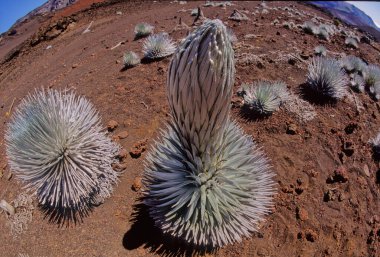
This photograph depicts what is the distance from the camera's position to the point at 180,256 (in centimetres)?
250

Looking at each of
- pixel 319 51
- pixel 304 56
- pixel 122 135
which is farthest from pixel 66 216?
pixel 319 51

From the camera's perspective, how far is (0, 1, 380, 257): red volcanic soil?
283 centimetres

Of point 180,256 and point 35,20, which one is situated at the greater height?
point 180,256

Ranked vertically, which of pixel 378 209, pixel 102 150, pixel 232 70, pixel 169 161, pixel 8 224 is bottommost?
pixel 378 209

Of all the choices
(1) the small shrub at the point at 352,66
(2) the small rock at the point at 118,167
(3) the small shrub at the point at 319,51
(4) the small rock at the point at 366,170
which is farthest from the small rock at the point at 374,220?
(3) the small shrub at the point at 319,51

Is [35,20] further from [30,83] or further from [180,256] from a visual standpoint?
[180,256]

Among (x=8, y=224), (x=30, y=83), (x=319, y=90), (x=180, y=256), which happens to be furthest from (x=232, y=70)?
(x=30, y=83)

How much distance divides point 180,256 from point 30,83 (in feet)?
17.5

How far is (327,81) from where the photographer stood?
4.59 metres

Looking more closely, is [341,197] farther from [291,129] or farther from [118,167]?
[118,167]

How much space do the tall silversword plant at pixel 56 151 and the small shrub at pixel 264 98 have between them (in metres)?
1.99

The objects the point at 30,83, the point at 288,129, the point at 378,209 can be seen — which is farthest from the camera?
the point at 30,83

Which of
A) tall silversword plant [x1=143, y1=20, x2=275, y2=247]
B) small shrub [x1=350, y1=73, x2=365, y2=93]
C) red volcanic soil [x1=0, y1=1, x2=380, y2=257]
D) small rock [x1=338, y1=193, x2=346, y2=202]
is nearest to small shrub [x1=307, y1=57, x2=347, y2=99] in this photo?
red volcanic soil [x1=0, y1=1, x2=380, y2=257]

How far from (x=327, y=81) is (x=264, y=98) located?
43.9 inches
